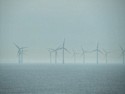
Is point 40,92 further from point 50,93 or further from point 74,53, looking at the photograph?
point 74,53

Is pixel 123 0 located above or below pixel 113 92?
above

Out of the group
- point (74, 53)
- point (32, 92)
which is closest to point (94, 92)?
point (32, 92)

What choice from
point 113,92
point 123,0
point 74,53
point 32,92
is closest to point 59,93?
point 32,92

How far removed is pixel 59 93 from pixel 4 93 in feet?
18.2

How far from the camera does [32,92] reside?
32.2 m

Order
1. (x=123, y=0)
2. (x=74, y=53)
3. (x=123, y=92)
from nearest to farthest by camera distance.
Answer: (x=123, y=92)
(x=123, y=0)
(x=74, y=53)

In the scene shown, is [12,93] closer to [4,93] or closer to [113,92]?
[4,93]

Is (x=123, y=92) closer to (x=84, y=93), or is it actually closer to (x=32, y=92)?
(x=84, y=93)

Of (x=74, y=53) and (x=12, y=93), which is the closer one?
(x=12, y=93)

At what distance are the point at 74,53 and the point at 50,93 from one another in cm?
11559

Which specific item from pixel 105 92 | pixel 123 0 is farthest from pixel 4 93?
pixel 123 0

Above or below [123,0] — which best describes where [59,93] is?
below

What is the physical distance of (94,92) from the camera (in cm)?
3228

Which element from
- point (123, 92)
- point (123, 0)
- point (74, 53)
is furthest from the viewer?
point (74, 53)
